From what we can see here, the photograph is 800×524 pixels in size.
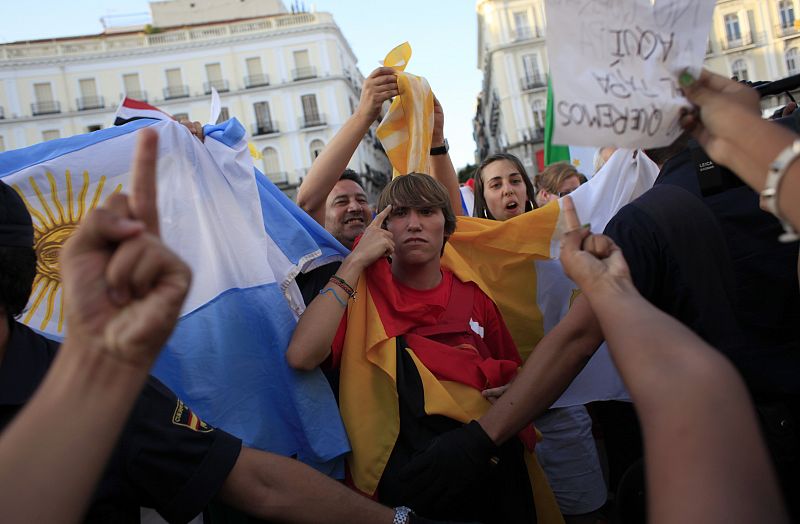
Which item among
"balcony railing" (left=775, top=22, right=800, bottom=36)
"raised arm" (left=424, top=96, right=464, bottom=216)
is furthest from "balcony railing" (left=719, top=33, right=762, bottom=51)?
"raised arm" (left=424, top=96, right=464, bottom=216)

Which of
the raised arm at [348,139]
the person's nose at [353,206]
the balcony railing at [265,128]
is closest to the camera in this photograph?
the raised arm at [348,139]

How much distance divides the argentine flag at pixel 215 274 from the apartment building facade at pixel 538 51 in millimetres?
38670

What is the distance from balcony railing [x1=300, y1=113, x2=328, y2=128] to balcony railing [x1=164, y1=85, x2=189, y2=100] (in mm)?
7389

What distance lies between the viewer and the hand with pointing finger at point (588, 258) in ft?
4.20

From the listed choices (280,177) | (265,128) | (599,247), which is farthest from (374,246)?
(265,128)

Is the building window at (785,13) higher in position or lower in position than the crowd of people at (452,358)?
higher

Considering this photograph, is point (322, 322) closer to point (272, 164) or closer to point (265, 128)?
point (272, 164)

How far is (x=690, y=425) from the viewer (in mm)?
1001


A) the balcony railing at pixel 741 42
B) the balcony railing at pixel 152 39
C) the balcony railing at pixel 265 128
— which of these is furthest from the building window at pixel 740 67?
the balcony railing at pixel 265 128

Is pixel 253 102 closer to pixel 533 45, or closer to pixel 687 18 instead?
pixel 533 45

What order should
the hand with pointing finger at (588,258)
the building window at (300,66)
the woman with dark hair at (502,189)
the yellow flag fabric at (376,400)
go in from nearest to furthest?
the hand with pointing finger at (588,258) < the yellow flag fabric at (376,400) < the woman with dark hair at (502,189) < the building window at (300,66)

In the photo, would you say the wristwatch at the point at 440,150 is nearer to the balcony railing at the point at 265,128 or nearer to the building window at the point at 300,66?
the balcony railing at the point at 265,128

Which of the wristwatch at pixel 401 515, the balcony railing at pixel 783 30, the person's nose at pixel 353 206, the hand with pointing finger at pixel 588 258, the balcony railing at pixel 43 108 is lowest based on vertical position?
the wristwatch at pixel 401 515

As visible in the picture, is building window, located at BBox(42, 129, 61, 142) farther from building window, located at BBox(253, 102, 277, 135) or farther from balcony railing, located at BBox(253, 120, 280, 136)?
building window, located at BBox(253, 102, 277, 135)
